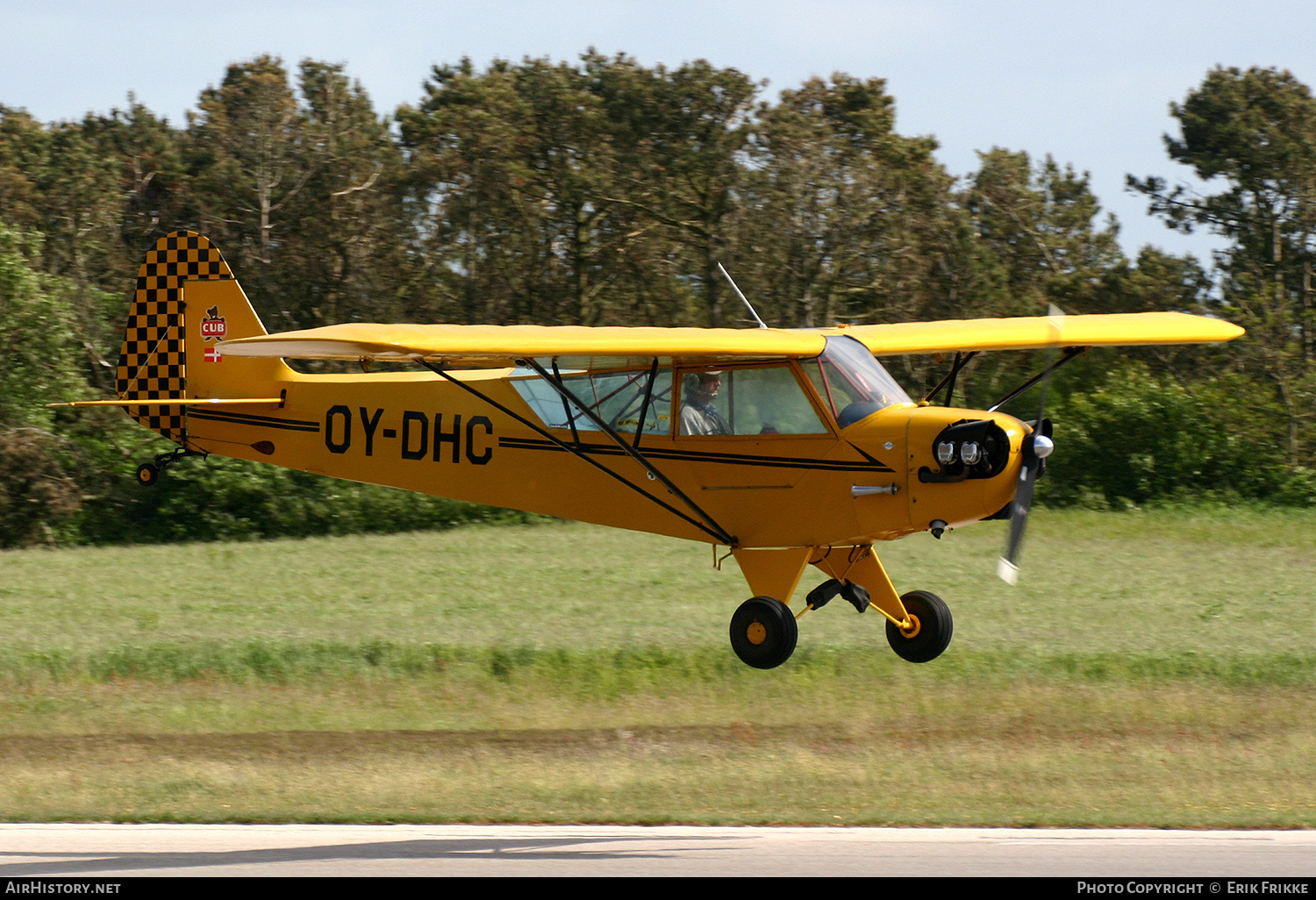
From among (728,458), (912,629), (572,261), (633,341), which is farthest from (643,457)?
(572,261)

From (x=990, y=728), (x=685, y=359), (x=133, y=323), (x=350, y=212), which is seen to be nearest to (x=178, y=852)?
(x=133, y=323)

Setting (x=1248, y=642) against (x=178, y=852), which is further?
(x=1248, y=642)

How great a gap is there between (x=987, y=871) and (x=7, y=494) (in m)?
28.3

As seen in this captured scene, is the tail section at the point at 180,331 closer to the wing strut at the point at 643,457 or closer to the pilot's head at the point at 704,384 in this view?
the wing strut at the point at 643,457

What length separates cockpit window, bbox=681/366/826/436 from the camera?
457 inches

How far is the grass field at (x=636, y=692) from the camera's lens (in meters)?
17.4

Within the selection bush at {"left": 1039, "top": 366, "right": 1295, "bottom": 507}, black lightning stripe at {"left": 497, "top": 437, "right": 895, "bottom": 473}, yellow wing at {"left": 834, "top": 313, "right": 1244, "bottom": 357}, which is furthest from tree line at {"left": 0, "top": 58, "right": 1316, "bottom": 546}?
black lightning stripe at {"left": 497, "top": 437, "right": 895, "bottom": 473}

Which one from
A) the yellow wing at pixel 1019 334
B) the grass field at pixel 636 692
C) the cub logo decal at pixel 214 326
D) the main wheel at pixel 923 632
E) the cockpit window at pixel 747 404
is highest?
the yellow wing at pixel 1019 334

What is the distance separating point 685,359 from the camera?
11922mm

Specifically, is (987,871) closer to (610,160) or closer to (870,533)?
(870,533)

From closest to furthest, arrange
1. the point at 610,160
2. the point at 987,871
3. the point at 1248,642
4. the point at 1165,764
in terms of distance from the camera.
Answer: the point at 987,871 < the point at 1165,764 < the point at 1248,642 < the point at 610,160

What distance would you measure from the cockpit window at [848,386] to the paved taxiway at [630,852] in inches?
190

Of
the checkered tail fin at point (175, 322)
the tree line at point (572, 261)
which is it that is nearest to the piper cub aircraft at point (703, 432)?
the checkered tail fin at point (175, 322)

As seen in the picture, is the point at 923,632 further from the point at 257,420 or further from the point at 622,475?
the point at 257,420
